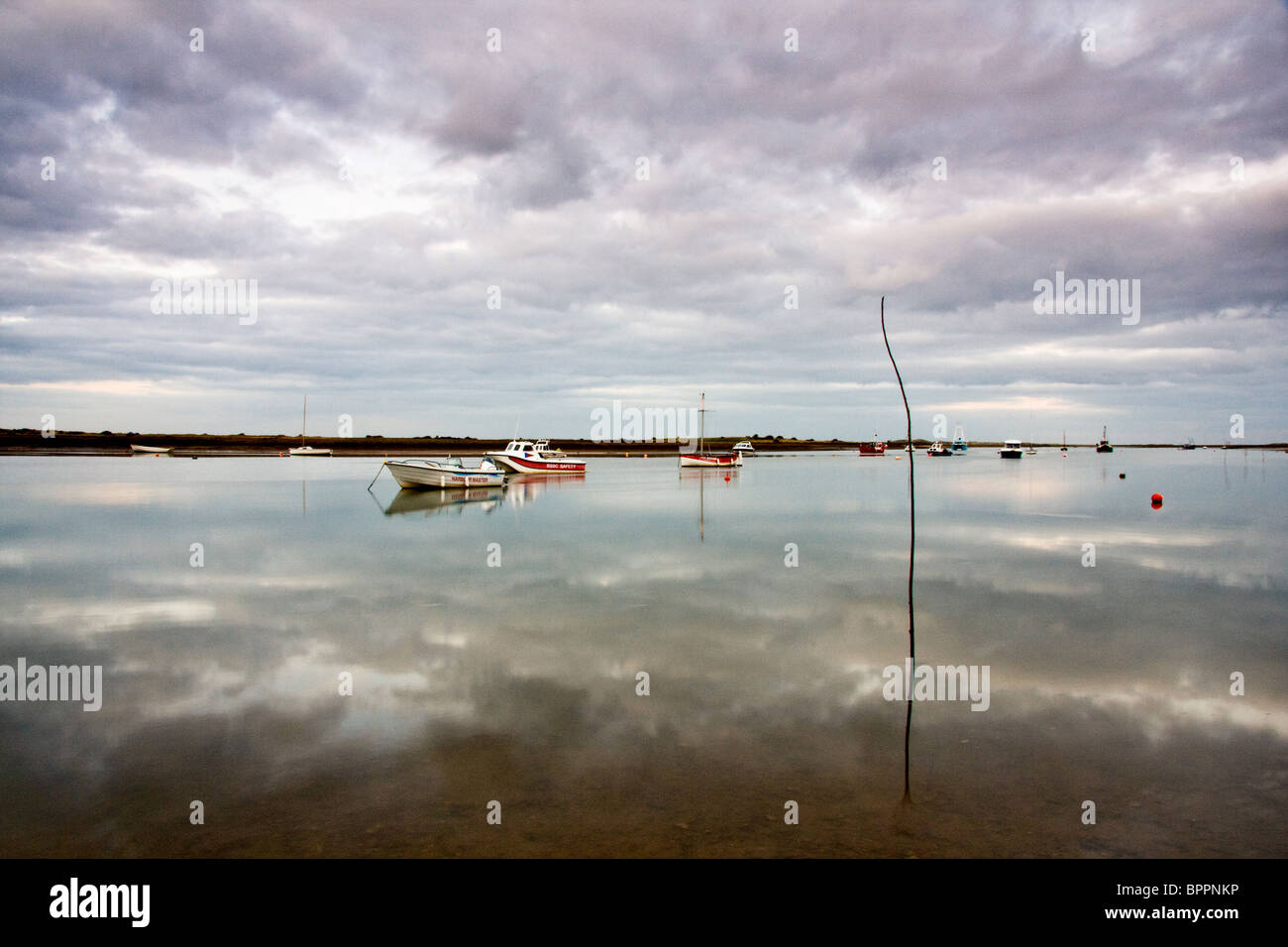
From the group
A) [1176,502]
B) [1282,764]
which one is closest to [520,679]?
[1282,764]

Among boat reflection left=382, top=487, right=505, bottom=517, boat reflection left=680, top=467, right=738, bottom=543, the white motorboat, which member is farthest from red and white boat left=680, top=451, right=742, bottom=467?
the white motorboat

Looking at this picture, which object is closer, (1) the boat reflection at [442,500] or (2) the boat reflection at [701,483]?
(2) the boat reflection at [701,483]

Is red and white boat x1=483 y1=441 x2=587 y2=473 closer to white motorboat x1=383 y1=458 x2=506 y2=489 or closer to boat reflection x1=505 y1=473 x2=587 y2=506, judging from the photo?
boat reflection x1=505 y1=473 x2=587 y2=506

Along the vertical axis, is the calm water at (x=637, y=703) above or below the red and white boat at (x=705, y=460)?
below

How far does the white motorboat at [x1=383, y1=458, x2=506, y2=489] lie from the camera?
3886 centimetres

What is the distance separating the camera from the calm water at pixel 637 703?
17.5 feet

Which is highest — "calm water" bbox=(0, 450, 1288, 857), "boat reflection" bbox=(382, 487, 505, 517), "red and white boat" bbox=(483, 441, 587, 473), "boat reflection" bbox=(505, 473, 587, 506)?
"red and white boat" bbox=(483, 441, 587, 473)

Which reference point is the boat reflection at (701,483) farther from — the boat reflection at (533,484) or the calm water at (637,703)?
the boat reflection at (533,484)

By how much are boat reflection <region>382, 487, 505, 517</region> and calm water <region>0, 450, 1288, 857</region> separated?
1134cm

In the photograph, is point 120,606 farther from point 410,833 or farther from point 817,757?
point 817,757

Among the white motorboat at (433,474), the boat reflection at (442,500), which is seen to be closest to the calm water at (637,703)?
the boat reflection at (442,500)

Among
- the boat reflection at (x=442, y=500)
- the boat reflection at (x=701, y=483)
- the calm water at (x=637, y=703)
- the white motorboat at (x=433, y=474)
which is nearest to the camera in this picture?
the calm water at (x=637, y=703)

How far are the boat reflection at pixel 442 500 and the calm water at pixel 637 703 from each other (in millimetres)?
11344

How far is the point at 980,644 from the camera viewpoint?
10.3 meters
